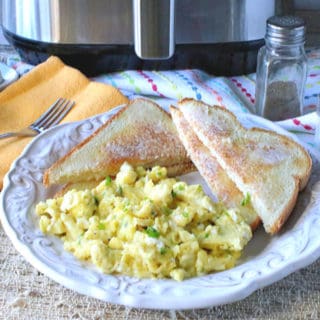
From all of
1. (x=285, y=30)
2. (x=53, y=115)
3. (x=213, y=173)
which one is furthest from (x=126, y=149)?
(x=285, y=30)

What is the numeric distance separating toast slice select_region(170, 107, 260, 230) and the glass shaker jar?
26 centimetres

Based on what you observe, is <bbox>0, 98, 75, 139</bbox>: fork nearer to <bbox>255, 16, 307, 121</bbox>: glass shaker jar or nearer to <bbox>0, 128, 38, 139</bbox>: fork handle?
<bbox>0, 128, 38, 139</bbox>: fork handle

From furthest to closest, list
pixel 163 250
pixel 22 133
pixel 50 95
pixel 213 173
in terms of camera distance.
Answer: pixel 50 95
pixel 22 133
pixel 213 173
pixel 163 250

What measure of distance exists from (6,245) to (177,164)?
0.33 metres

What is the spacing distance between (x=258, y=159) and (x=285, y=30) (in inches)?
12.9

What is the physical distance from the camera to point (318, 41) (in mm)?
1732

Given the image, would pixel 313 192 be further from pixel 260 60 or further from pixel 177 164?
pixel 260 60

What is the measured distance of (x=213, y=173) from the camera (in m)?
1.10

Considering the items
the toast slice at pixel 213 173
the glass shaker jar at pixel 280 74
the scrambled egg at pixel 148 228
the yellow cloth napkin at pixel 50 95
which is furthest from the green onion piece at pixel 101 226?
the glass shaker jar at pixel 280 74

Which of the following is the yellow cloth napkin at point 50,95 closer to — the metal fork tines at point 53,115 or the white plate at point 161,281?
the metal fork tines at point 53,115

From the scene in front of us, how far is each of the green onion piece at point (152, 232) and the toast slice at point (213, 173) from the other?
0.55 ft

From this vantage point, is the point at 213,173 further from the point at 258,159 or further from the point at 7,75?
the point at 7,75

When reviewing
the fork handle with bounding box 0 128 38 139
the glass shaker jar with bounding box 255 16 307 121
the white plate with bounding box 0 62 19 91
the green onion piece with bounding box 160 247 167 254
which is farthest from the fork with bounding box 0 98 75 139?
the green onion piece with bounding box 160 247 167 254

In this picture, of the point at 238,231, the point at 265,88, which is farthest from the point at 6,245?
the point at 265,88
